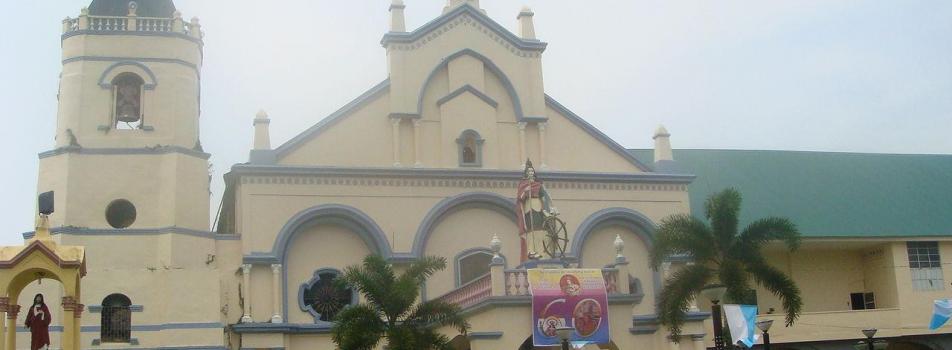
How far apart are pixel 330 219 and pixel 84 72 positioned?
7601 mm

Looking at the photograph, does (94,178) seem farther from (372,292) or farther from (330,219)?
(372,292)

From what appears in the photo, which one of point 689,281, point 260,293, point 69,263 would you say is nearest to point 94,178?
point 260,293

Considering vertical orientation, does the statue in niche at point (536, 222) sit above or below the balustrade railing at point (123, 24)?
below

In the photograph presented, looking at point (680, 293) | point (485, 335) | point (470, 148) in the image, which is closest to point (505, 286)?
point (485, 335)

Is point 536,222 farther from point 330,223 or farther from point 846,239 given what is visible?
point 846,239

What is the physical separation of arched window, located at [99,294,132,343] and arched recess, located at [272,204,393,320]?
12.7 feet

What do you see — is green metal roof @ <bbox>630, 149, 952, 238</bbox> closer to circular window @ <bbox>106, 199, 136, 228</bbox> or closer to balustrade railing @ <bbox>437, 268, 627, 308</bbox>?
balustrade railing @ <bbox>437, 268, 627, 308</bbox>

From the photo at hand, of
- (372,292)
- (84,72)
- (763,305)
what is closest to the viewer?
(372,292)

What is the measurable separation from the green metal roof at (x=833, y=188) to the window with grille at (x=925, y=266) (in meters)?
0.52

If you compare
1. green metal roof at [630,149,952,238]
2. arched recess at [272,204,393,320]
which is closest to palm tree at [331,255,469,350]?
arched recess at [272,204,393,320]

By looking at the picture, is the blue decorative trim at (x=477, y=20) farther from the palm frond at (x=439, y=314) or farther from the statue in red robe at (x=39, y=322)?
the statue in red robe at (x=39, y=322)

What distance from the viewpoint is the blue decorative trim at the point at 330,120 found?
33688mm

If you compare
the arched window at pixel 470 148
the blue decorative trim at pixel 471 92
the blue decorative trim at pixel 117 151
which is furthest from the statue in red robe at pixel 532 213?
the blue decorative trim at pixel 117 151

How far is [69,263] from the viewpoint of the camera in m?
25.4
